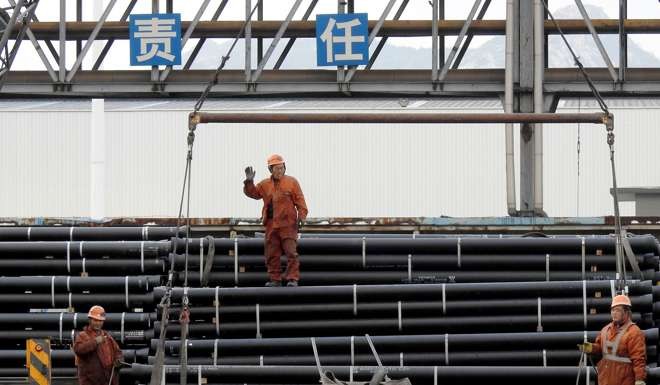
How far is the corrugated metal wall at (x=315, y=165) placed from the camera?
132ft

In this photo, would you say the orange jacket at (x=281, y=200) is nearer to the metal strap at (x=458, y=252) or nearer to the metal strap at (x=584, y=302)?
the metal strap at (x=458, y=252)

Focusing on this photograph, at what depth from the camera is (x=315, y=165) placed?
4109 centimetres

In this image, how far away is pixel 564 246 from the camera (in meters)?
16.6

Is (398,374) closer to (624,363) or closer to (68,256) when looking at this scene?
(624,363)

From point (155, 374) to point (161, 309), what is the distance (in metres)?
1.49

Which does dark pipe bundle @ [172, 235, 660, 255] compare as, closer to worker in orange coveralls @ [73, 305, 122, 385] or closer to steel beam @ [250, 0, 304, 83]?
worker in orange coveralls @ [73, 305, 122, 385]

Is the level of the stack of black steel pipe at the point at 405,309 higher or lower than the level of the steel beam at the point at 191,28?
lower

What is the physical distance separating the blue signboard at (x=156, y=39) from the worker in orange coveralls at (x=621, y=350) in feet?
47.7

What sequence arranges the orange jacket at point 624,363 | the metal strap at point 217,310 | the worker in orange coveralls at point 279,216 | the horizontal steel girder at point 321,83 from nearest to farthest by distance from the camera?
the orange jacket at point 624,363, the worker in orange coveralls at point 279,216, the metal strap at point 217,310, the horizontal steel girder at point 321,83

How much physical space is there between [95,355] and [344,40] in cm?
1246

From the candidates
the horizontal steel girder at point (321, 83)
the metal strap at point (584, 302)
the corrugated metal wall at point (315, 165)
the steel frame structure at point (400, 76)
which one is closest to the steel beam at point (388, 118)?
the metal strap at point (584, 302)

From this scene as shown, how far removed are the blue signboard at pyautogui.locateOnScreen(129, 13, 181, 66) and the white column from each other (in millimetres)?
14043

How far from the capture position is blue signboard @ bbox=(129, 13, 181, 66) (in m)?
27.1

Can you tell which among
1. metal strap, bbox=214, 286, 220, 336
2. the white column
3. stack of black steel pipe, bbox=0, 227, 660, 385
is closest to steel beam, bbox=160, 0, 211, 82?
stack of black steel pipe, bbox=0, 227, 660, 385
